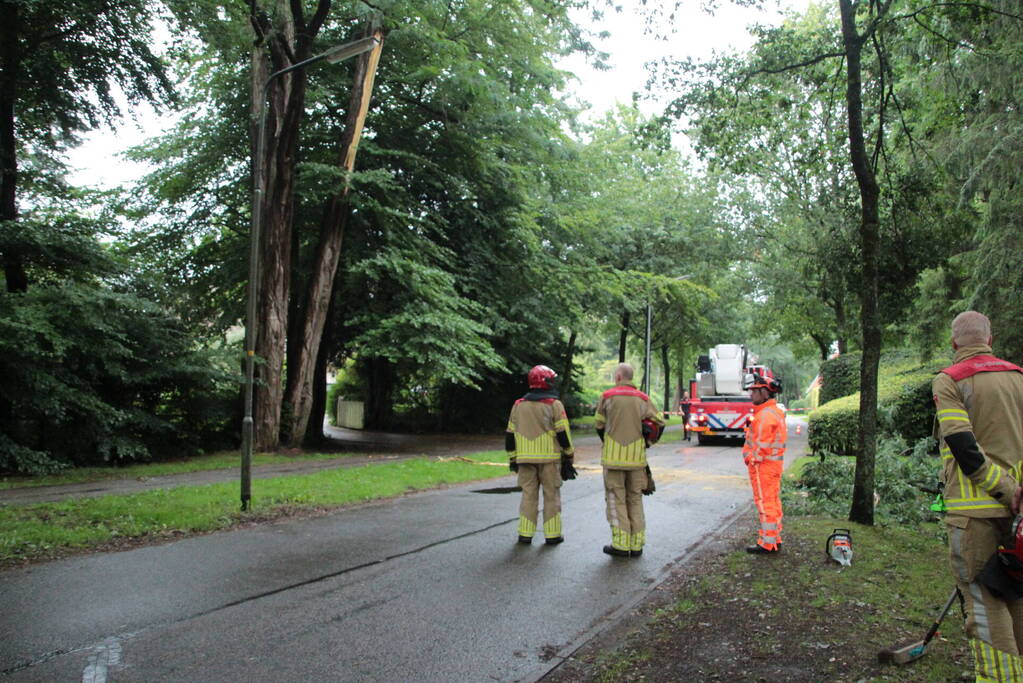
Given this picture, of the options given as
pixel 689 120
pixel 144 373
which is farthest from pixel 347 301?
pixel 689 120

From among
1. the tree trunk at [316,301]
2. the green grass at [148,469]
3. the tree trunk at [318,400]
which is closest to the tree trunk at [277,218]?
the tree trunk at [316,301]

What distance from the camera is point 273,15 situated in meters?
15.8

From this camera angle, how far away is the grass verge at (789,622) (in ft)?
13.5

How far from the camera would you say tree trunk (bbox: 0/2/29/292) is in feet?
41.9

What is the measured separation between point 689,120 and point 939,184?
3.50 metres

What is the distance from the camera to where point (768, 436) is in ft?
23.1

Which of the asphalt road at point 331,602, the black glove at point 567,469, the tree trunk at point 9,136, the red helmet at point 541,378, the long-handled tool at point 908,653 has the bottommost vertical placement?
the asphalt road at point 331,602

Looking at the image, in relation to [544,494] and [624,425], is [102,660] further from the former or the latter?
[624,425]

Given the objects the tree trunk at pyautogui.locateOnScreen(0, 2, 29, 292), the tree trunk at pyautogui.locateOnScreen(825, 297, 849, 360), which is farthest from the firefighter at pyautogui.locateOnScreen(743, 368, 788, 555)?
the tree trunk at pyautogui.locateOnScreen(825, 297, 849, 360)

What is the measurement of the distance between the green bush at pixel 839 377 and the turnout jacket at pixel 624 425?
1849 cm

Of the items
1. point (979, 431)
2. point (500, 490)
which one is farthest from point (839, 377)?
point (979, 431)

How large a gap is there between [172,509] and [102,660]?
475cm

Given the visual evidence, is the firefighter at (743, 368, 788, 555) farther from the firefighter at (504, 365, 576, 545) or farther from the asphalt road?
the firefighter at (504, 365, 576, 545)

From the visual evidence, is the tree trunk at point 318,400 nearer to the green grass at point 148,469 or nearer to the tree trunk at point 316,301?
the tree trunk at point 316,301
